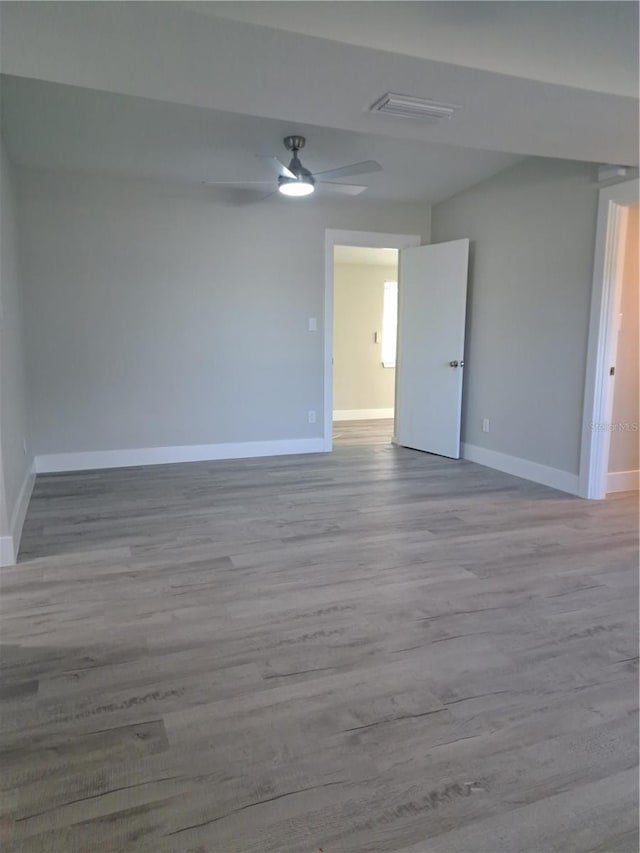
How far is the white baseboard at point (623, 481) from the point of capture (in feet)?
13.0

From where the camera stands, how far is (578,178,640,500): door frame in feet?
11.6

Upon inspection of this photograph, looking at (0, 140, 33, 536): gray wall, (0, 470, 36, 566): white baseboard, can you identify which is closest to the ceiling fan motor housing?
(0, 140, 33, 536): gray wall

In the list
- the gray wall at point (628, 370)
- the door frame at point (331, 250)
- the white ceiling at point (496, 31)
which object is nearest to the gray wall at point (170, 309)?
the door frame at point (331, 250)

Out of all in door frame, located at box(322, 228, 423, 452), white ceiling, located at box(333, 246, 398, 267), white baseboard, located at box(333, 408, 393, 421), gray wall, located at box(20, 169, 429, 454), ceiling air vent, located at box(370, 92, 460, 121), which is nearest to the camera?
ceiling air vent, located at box(370, 92, 460, 121)

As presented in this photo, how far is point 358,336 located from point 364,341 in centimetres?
12

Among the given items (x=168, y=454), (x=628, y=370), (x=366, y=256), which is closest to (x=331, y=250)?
(x=366, y=256)

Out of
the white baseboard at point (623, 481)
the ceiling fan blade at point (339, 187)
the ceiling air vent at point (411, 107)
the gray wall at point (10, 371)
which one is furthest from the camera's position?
the white baseboard at point (623, 481)

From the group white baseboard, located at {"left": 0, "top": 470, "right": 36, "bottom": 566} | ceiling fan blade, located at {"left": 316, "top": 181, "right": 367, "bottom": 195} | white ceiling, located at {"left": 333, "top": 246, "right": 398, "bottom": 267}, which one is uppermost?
white ceiling, located at {"left": 333, "top": 246, "right": 398, "bottom": 267}

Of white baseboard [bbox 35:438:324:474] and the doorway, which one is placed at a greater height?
the doorway

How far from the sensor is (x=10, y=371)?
3.37 m

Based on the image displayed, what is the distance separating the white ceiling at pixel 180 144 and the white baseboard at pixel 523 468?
239 cm

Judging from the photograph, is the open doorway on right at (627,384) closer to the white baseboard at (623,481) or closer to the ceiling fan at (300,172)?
the white baseboard at (623,481)

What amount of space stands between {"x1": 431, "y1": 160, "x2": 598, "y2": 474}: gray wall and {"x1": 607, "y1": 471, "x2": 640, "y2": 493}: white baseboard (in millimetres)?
324

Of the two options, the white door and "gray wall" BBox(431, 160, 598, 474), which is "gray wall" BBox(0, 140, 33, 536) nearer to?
the white door
